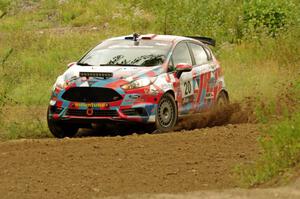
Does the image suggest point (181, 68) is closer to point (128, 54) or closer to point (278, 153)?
point (128, 54)

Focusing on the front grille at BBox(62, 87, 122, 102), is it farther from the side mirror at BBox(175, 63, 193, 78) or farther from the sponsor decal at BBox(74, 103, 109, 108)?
the side mirror at BBox(175, 63, 193, 78)

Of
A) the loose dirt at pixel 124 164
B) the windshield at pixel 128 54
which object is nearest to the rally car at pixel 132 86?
the windshield at pixel 128 54

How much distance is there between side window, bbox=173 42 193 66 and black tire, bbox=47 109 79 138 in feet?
6.50

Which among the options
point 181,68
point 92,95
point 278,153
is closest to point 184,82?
point 181,68

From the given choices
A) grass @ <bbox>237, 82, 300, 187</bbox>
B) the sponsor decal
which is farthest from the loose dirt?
the sponsor decal

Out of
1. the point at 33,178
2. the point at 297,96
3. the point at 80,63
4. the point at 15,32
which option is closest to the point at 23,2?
the point at 15,32

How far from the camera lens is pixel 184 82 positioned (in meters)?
15.5

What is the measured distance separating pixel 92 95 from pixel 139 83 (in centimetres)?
73

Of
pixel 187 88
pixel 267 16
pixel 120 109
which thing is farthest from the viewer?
pixel 267 16

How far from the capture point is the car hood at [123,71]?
575 inches

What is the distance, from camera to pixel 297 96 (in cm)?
1335

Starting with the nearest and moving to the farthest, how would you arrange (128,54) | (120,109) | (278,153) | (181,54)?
1. (278,153)
2. (120,109)
3. (128,54)
4. (181,54)

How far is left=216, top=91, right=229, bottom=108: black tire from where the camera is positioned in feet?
55.3

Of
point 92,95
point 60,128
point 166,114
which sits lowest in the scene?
point 60,128
